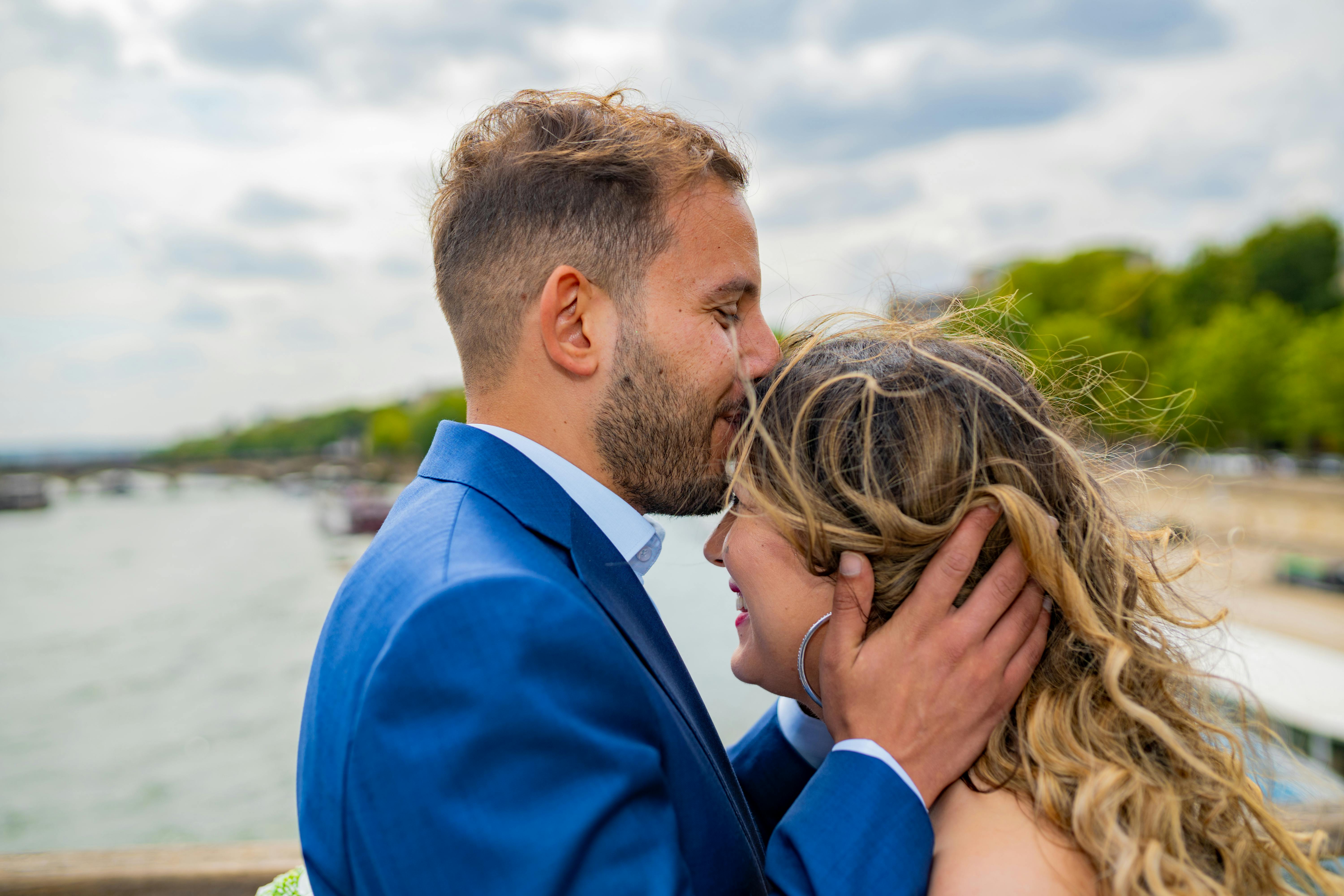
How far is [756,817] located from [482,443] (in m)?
1.30

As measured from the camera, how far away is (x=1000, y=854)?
1608 mm

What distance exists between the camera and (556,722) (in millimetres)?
1279

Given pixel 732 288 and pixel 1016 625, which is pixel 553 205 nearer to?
pixel 732 288

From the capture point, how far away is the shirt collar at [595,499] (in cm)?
193

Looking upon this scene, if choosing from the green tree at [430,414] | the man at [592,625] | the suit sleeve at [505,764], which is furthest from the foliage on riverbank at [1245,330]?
the green tree at [430,414]

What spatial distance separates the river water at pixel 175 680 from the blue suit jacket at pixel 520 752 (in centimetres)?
303

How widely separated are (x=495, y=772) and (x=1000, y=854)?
941 mm

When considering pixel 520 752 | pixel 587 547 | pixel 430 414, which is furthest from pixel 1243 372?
pixel 430 414

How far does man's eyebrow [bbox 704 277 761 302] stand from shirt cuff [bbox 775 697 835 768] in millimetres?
1021

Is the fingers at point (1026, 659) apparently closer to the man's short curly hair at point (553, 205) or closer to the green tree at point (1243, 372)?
the man's short curly hair at point (553, 205)

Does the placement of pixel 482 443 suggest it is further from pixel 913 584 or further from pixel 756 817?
pixel 756 817

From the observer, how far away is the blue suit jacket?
1.23m

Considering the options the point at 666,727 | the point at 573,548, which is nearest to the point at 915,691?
the point at 666,727

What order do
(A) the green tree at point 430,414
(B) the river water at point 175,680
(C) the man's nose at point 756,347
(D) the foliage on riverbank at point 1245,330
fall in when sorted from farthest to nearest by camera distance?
(A) the green tree at point 430,414 → (D) the foliage on riverbank at point 1245,330 → (B) the river water at point 175,680 → (C) the man's nose at point 756,347
